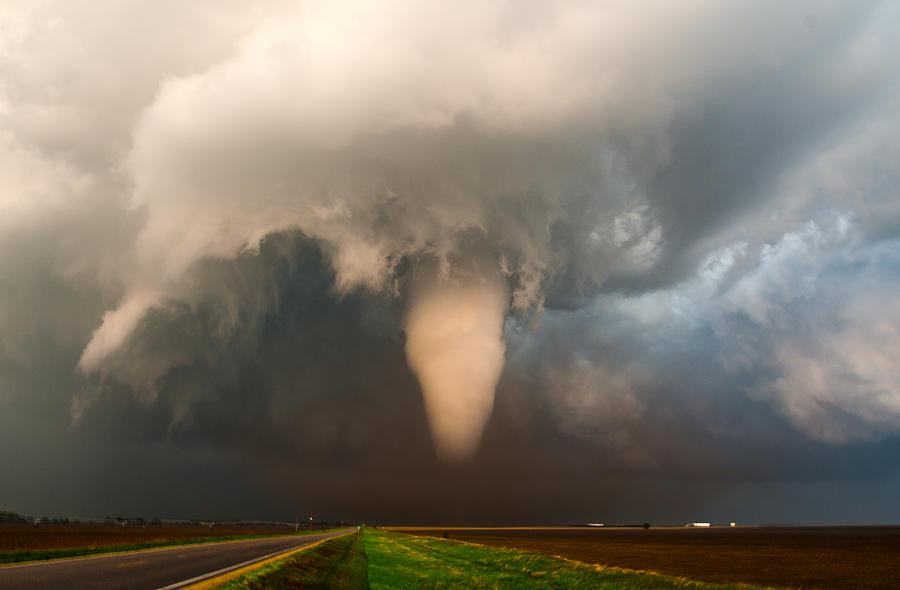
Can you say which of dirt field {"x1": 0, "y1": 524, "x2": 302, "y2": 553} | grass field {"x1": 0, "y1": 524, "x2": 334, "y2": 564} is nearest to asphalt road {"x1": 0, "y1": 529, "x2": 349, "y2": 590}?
grass field {"x1": 0, "y1": 524, "x2": 334, "y2": 564}

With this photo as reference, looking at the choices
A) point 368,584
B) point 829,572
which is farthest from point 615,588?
point 829,572

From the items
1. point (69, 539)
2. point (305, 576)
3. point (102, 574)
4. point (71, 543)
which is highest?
point (102, 574)

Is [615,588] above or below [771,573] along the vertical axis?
above

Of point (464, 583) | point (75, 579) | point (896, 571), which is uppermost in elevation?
point (75, 579)

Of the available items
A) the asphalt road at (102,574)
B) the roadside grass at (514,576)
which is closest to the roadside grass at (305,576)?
the roadside grass at (514,576)

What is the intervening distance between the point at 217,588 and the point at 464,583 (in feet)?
65.1

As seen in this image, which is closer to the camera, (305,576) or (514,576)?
(305,576)

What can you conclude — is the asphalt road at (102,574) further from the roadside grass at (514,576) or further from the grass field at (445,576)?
the roadside grass at (514,576)

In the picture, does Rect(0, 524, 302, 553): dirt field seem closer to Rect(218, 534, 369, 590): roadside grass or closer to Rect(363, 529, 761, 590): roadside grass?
Rect(218, 534, 369, 590): roadside grass

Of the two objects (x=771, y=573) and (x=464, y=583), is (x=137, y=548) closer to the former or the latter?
(x=464, y=583)

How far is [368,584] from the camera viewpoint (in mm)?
36812

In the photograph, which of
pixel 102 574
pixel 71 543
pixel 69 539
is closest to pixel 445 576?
pixel 102 574

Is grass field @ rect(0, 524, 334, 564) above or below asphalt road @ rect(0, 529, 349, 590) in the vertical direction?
below

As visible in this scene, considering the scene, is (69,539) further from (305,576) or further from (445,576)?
(445,576)
